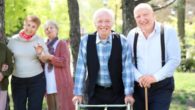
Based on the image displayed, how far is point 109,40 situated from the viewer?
653 cm

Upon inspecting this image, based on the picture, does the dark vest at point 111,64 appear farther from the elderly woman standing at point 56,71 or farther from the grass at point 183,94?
the grass at point 183,94

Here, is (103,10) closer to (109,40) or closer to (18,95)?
(109,40)

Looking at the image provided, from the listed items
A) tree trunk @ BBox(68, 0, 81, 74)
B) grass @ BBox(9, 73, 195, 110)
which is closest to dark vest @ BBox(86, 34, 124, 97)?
grass @ BBox(9, 73, 195, 110)

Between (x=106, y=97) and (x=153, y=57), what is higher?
(x=153, y=57)

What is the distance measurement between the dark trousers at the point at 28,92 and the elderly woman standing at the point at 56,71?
743 mm

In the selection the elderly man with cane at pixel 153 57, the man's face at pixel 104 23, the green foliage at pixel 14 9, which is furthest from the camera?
the green foliage at pixel 14 9

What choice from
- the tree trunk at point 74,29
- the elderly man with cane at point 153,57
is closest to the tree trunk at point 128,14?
the tree trunk at point 74,29

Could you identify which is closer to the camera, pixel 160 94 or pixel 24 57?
pixel 160 94

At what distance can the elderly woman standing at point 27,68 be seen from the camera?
7827mm

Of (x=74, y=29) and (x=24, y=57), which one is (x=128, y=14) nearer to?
(x=74, y=29)

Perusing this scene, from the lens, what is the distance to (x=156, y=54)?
6539 millimetres

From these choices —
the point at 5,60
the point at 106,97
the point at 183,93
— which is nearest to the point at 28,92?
the point at 5,60

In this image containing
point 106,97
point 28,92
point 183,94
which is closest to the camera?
point 106,97

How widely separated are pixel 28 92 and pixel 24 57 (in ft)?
1.83
